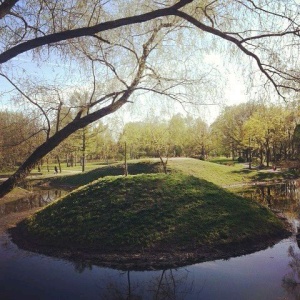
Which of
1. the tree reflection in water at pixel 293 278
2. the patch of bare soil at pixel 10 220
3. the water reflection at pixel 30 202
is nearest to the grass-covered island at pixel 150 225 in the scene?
the patch of bare soil at pixel 10 220

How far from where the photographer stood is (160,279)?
1025 cm

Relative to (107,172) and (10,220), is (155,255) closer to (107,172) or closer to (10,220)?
(10,220)

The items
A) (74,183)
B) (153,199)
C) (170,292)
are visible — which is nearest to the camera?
(170,292)

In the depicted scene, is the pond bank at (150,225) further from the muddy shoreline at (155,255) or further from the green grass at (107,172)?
the green grass at (107,172)

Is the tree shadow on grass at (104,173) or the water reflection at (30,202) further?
the tree shadow on grass at (104,173)

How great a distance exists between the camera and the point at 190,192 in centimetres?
1681

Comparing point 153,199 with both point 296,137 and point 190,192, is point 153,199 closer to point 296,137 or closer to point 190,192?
point 190,192

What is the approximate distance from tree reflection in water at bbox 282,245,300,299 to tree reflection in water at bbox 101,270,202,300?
257 cm

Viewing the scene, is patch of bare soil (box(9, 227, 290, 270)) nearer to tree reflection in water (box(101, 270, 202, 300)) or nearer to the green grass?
tree reflection in water (box(101, 270, 202, 300))

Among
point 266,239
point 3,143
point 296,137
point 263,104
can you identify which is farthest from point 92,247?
point 296,137

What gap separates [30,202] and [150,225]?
16360 millimetres

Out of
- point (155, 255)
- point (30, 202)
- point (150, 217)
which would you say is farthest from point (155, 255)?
point (30, 202)

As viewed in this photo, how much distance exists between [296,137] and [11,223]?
19.2m

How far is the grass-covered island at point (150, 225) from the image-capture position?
12297mm
